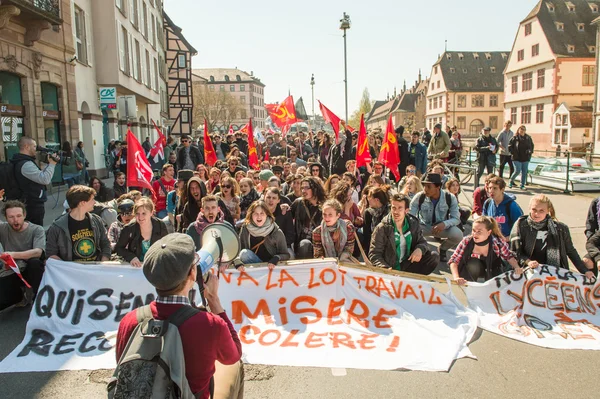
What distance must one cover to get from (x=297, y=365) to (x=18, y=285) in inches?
138

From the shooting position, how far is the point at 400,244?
20.1 feet

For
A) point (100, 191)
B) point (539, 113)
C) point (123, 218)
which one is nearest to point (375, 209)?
point (123, 218)

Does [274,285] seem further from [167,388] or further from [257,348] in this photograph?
[167,388]

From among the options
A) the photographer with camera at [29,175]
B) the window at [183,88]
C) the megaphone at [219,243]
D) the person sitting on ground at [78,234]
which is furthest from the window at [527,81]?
the megaphone at [219,243]

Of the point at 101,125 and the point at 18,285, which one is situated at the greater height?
the point at 101,125

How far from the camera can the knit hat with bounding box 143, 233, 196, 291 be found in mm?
2135

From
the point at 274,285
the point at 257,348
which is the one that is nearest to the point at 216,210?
the point at 274,285

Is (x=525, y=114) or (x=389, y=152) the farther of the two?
(x=525, y=114)

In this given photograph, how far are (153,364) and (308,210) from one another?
5296mm

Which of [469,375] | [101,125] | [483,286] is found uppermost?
[101,125]

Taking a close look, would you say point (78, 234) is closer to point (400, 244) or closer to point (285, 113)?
point (400, 244)

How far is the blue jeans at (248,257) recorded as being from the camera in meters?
5.97

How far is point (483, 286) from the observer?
5.31 metres

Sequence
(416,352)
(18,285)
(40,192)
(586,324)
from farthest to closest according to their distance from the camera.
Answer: (40,192)
(18,285)
(586,324)
(416,352)
